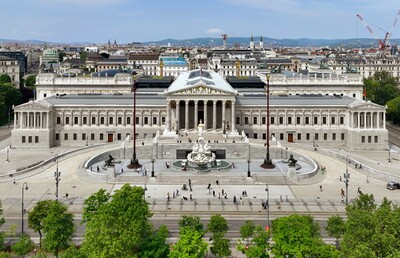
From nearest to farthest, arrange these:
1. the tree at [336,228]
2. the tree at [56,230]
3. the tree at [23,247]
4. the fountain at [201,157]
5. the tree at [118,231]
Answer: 1. the tree at [118,231]
2. the tree at [23,247]
3. the tree at [56,230]
4. the tree at [336,228]
5. the fountain at [201,157]

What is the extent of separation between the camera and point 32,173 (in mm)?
91750

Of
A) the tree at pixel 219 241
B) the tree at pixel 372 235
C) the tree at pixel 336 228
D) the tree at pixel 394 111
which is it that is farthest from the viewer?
the tree at pixel 394 111

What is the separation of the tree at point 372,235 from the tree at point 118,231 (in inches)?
726

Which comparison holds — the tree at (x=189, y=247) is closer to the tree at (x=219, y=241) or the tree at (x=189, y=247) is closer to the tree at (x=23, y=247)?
the tree at (x=219, y=241)

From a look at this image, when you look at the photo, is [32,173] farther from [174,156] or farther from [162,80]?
[162,80]

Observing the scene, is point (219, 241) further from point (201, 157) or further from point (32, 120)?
point (32, 120)

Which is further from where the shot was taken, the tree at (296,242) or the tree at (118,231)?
the tree at (118,231)

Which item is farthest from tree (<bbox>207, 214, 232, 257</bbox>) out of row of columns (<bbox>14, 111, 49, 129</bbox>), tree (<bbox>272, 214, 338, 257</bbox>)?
row of columns (<bbox>14, 111, 49, 129</bbox>)

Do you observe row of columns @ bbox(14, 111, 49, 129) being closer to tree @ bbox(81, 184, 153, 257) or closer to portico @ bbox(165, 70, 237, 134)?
portico @ bbox(165, 70, 237, 134)

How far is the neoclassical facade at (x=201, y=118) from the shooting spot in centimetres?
12362

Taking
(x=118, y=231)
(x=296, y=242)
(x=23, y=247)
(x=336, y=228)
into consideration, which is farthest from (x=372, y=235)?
(x=23, y=247)

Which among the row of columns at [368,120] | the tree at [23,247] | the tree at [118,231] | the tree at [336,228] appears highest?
the row of columns at [368,120]

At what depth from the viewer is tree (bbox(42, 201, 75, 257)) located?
49.6 m

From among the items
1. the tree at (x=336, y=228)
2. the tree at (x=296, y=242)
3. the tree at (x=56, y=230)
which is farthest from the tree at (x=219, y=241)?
the tree at (x=56, y=230)
